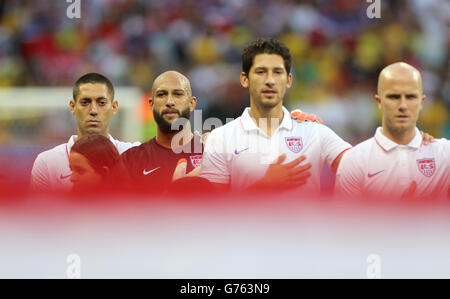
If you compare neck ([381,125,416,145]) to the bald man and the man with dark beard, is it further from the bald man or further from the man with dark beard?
the man with dark beard

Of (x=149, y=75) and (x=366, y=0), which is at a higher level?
(x=366, y=0)

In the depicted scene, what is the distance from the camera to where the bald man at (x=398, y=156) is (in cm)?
178

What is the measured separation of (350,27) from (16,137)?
9.10 ft

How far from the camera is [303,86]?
185 inches

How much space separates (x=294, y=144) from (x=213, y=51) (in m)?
3.14

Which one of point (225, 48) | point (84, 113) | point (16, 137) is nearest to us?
point (84, 113)

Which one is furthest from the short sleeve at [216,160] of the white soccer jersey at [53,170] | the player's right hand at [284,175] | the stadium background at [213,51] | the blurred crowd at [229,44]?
the blurred crowd at [229,44]

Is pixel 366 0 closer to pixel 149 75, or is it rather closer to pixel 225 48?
pixel 225 48

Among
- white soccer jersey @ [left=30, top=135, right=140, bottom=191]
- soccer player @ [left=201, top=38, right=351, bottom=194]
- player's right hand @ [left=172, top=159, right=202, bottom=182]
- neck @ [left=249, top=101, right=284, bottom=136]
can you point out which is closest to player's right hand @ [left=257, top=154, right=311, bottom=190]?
soccer player @ [left=201, top=38, right=351, bottom=194]

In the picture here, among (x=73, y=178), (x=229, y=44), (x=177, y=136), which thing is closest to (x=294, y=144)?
(x=177, y=136)

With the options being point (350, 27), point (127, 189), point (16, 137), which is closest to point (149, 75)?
point (16, 137)

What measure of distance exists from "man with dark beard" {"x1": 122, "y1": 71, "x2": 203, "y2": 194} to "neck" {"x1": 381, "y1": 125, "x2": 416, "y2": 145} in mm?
645

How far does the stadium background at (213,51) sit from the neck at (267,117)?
2.09m

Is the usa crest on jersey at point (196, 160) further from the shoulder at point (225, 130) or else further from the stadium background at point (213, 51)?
the stadium background at point (213, 51)
